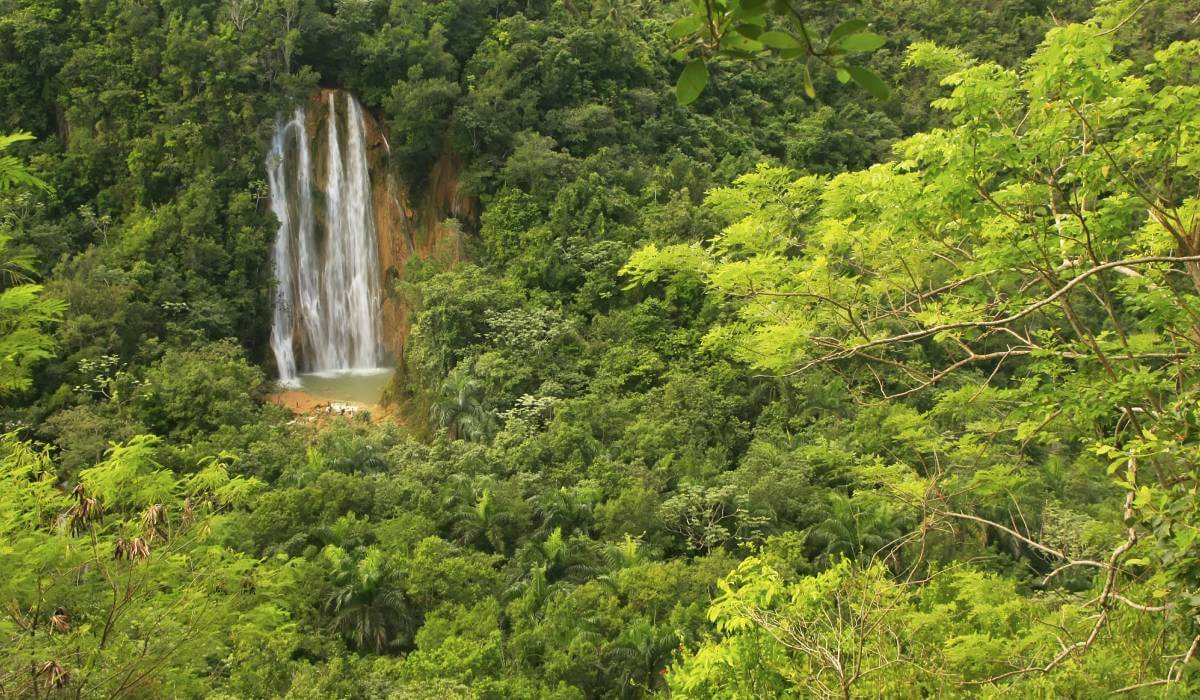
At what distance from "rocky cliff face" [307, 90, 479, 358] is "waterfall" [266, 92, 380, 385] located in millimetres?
158

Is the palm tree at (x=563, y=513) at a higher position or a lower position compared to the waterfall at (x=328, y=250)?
lower

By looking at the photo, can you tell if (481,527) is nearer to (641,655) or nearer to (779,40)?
(641,655)

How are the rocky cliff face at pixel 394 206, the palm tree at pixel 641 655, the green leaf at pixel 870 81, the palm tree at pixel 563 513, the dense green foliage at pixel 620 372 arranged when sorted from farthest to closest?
the rocky cliff face at pixel 394 206, the palm tree at pixel 563 513, the palm tree at pixel 641 655, the dense green foliage at pixel 620 372, the green leaf at pixel 870 81

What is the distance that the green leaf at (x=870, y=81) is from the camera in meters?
1.16

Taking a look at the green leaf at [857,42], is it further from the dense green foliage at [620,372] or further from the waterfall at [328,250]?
the waterfall at [328,250]

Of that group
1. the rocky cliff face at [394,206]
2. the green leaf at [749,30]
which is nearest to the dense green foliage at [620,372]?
the green leaf at [749,30]

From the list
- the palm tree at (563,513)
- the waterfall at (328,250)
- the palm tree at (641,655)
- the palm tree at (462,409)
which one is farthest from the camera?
the waterfall at (328,250)

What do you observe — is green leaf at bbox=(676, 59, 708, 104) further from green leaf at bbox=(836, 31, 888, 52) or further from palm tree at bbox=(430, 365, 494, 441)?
palm tree at bbox=(430, 365, 494, 441)

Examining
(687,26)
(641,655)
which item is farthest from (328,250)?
(687,26)

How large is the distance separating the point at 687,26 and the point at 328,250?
57.8 feet

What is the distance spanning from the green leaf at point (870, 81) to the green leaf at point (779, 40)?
0.09 m

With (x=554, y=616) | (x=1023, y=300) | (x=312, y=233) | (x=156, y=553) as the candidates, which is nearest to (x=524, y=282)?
(x=312, y=233)

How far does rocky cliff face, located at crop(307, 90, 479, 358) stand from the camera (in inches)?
707

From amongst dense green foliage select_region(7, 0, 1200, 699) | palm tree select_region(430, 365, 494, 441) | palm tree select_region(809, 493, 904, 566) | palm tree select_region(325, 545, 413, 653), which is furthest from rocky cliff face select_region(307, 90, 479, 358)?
palm tree select_region(809, 493, 904, 566)
